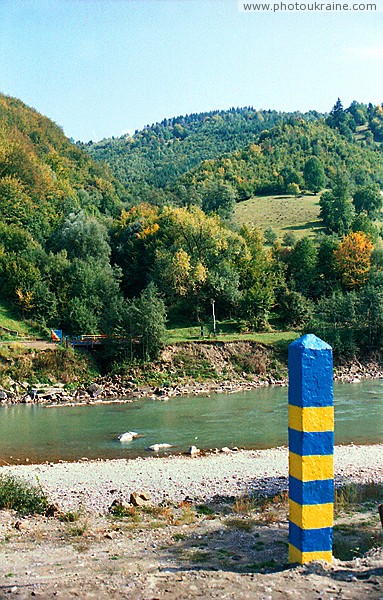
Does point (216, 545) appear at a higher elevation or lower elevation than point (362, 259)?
lower

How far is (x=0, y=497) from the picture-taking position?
12.6 meters

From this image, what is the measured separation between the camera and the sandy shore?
47.7 feet

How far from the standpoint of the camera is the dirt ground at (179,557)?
6.59 metres

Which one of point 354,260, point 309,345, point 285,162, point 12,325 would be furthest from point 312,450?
point 285,162

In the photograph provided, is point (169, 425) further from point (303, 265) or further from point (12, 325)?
point (303, 265)

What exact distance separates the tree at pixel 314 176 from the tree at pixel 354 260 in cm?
4552

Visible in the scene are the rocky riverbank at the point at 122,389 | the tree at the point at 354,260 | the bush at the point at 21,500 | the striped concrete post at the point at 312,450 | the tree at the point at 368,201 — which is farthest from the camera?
the tree at the point at 368,201

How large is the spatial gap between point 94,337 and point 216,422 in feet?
63.0

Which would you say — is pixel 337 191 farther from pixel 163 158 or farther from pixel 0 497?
pixel 163 158

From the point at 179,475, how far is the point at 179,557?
792 cm

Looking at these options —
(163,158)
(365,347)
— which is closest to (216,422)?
(365,347)

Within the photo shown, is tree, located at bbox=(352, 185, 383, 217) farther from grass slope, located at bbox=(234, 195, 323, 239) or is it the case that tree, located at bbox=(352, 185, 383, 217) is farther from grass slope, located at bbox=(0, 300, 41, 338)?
grass slope, located at bbox=(0, 300, 41, 338)

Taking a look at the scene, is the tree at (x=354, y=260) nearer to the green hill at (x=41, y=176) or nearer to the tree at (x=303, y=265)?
the tree at (x=303, y=265)

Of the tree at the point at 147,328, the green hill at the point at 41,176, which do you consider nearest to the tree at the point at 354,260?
the tree at the point at 147,328
